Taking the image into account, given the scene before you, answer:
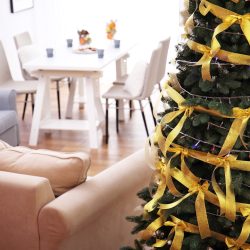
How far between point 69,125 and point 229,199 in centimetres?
375

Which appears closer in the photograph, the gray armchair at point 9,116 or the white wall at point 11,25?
the gray armchair at point 9,116

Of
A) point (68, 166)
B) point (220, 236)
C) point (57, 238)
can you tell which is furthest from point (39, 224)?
point (220, 236)

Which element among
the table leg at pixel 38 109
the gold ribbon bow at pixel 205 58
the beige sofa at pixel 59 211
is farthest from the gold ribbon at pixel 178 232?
the table leg at pixel 38 109

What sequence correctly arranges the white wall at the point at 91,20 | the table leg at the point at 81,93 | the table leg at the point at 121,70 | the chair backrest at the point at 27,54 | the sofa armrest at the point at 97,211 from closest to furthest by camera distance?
1. the sofa armrest at the point at 97,211
2. the chair backrest at the point at 27,54
3. the table leg at the point at 121,70
4. the table leg at the point at 81,93
5. the white wall at the point at 91,20

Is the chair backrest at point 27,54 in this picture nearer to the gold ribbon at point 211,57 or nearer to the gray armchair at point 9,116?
the gray armchair at point 9,116

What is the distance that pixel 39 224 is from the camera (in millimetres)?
2332

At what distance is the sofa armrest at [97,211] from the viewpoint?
2.29 metres

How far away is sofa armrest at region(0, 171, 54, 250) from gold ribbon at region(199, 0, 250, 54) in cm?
100

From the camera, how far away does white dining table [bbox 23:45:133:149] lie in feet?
16.7

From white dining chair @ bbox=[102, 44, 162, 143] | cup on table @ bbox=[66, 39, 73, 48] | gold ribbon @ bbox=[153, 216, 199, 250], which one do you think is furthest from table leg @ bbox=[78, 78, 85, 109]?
gold ribbon @ bbox=[153, 216, 199, 250]

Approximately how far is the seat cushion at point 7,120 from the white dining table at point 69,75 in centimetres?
45

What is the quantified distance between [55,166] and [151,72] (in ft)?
9.28

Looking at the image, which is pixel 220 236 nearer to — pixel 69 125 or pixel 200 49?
pixel 200 49

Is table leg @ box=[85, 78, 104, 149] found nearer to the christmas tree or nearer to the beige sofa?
the beige sofa
